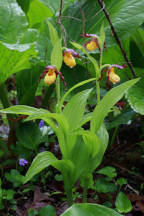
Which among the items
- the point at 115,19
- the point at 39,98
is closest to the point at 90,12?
the point at 115,19

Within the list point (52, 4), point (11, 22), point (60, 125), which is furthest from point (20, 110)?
point (52, 4)

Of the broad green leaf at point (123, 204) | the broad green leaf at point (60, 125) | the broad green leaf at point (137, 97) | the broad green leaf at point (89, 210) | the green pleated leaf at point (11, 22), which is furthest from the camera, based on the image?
the green pleated leaf at point (11, 22)

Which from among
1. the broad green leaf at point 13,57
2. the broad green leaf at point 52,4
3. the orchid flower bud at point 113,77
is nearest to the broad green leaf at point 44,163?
the orchid flower bud at point 113,77

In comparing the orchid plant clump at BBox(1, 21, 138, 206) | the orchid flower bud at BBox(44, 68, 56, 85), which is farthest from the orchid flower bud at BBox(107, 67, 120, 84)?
the orchid flower bud at BBox(44, 68, 56, 85)

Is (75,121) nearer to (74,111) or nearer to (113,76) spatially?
(74,111)

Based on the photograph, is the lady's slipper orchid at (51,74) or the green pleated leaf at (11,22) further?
the green pleated leaf at (11,22)

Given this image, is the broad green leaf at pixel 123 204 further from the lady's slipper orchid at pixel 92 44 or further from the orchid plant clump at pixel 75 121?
the lady's slipper orchid at pixel 92 44

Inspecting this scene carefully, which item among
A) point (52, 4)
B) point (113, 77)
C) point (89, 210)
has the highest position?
point (52, 4)
